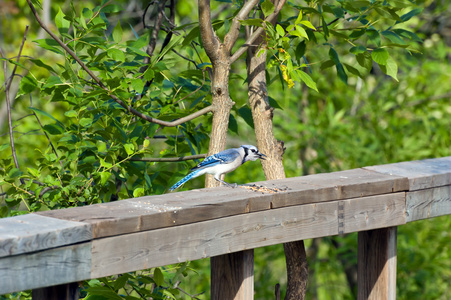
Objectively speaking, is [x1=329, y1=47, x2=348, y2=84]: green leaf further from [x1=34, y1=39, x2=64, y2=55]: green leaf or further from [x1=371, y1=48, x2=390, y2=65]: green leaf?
[x1=34, y1=39, x2=64, y2=55]: green leaf

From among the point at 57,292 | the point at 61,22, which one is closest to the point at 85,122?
the point at 61,22

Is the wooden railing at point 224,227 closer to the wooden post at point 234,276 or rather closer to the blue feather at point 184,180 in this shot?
the wooden post at point 234,276

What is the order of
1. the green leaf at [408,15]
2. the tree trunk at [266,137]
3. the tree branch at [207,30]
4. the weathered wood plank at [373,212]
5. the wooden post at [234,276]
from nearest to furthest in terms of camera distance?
the wooden post at [234,276]
the weathered wood plank at [373,212]
the tree branch at [207,30]
the tree trunk at [266,137]
the green leaf at [408,15]

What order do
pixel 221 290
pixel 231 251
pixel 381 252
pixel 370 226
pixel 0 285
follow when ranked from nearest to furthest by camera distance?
1. pixel 0 285
2. pixel 231 251
3. pixel 221 290
4. pixel 370 226
5. pixel 381 252

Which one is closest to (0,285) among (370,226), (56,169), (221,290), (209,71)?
(221,290)

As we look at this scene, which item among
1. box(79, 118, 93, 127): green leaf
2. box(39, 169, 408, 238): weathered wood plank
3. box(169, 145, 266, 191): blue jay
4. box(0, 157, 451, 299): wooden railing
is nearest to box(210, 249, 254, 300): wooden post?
box(0, 157, 451, 299): wooden railing

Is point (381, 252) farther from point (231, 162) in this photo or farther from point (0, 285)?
point (0, 285)

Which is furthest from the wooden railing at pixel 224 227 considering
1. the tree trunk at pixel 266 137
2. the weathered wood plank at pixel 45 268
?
the tree trunk at pixel 266 137

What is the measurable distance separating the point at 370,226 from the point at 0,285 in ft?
4.61

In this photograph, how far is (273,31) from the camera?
91.3 inches

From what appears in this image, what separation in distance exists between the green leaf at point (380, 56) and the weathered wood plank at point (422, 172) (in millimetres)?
481

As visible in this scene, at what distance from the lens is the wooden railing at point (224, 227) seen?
1422 mm

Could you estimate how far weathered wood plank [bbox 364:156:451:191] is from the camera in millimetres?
2359

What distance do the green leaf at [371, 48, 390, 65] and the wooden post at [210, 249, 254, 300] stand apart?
46.2 inches
